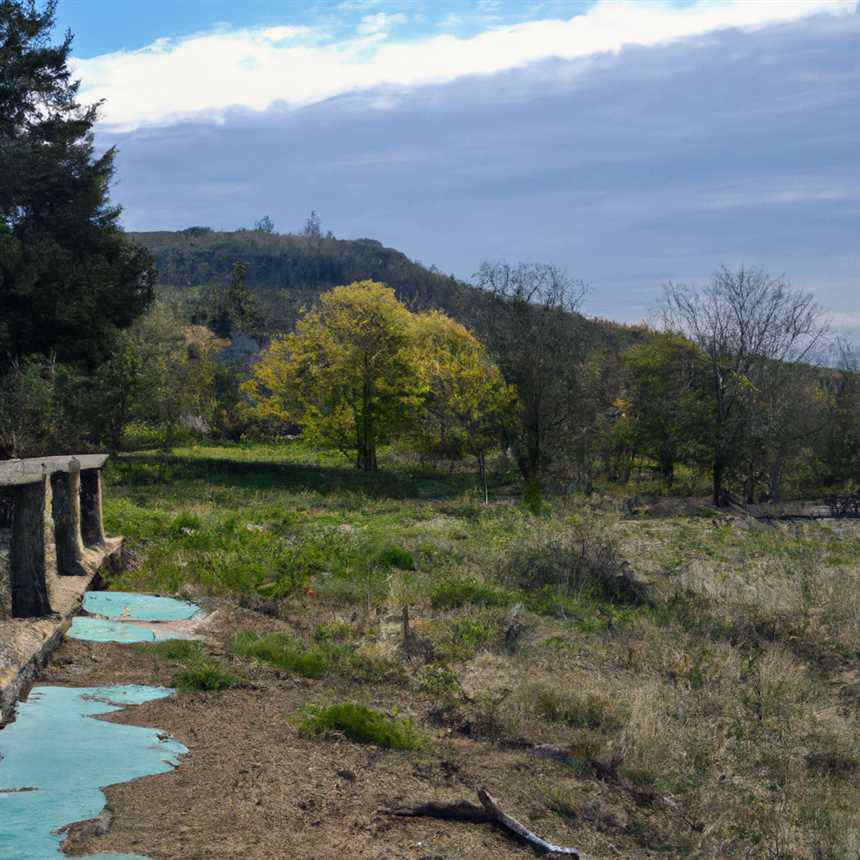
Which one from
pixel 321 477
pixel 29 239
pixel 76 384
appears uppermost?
pixel 29 239

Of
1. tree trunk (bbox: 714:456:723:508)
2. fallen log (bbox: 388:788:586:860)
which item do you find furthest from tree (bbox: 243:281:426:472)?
fallen log (bbox: 388:788:586:860)

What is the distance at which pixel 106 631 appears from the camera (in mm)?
8711

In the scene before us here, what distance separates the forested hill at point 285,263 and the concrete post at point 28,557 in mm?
74456

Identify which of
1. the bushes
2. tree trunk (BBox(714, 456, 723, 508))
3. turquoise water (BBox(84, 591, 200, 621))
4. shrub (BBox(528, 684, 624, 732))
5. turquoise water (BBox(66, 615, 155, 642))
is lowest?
tree trunk (BBox(714, 456, 723, 508))

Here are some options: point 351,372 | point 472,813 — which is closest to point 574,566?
point 472,813

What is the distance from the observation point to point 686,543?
16.2 meters

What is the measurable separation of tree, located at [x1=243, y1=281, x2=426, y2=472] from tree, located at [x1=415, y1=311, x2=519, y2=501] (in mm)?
469

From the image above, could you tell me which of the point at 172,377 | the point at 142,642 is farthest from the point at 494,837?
the point at 172,377

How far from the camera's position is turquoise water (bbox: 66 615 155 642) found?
27.8ft

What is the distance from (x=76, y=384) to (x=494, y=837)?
25.1 m

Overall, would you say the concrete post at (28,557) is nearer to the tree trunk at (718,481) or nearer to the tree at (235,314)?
the tree trunk at (718,481)

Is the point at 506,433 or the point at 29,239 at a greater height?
the point at 29,239

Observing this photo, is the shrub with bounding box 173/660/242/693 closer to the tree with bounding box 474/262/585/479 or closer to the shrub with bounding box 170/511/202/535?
the shrub with bounding box 170/511/202/535

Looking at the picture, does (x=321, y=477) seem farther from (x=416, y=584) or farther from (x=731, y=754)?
(x=731, y=754)
